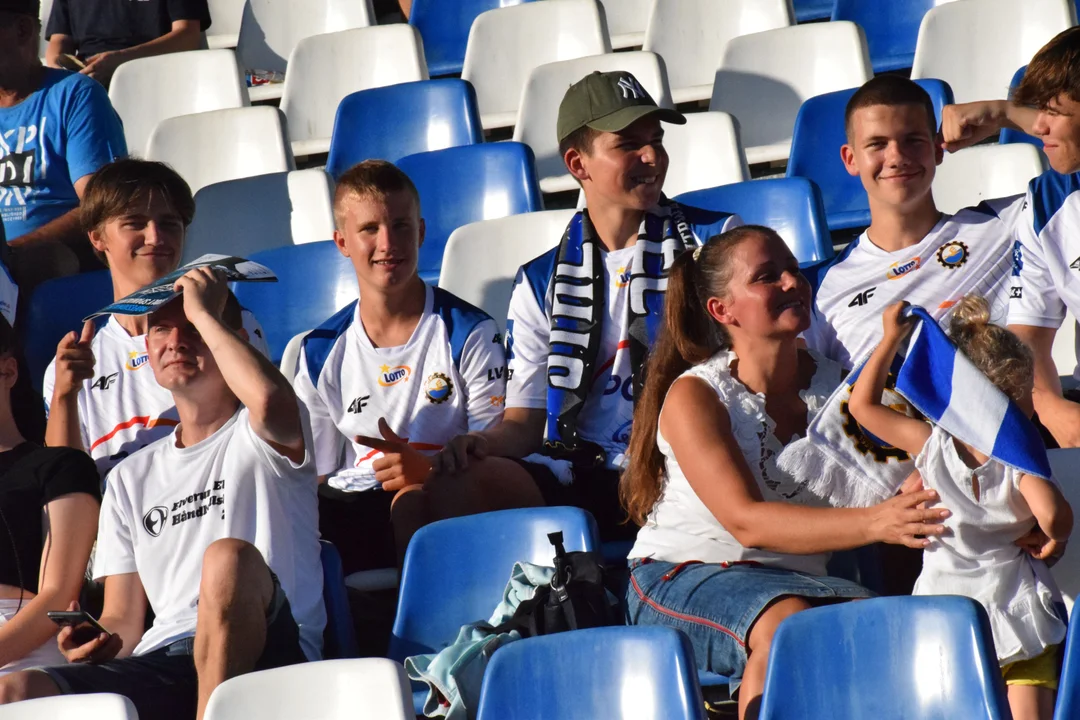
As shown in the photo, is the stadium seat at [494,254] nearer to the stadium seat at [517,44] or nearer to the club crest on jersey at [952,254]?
the club crest on jersey at [952,254]

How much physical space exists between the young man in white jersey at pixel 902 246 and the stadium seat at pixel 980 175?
29.4 inches

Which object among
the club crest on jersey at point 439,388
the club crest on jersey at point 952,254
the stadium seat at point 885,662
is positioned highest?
the club crest on jersey at point 952,254

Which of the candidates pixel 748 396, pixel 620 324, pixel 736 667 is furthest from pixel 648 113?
pixel 736 667

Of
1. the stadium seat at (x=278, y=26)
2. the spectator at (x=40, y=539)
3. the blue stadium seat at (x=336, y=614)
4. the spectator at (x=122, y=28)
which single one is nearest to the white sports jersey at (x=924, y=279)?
the blue stadium seat at (x=336, y=614)

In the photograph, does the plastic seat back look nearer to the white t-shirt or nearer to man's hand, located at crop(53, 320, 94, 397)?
the white t-shirt

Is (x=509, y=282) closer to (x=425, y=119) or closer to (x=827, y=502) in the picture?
(x=425, y=119)

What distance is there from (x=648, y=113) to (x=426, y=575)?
144cm

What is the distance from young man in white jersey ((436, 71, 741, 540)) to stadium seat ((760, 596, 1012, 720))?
122 cm

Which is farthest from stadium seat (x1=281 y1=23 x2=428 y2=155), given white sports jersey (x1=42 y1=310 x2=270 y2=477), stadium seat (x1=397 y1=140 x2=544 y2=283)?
white sports jersey (x1=42 y1=310 x2=270 y2=477)

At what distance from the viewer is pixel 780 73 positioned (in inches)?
220

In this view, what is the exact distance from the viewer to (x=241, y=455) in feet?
10.4

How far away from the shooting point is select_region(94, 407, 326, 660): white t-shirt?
10.2ft

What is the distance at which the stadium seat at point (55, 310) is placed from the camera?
4391 millimetres

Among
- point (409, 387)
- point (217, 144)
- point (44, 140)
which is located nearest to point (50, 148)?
point (44, 140)
